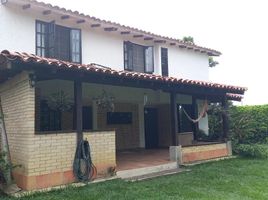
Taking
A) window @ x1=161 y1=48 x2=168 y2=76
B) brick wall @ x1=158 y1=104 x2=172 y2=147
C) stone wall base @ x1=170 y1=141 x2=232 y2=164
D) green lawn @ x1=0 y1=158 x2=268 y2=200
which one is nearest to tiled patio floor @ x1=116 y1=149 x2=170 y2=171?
stone wall base @ x1=170 y1=141 x2=232 y2=164

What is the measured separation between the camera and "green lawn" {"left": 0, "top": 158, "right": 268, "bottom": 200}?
7387 mm

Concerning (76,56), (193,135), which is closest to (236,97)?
(193,135)

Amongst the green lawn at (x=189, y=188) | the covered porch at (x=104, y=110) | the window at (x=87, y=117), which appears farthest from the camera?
the window at (x=87, y=117)

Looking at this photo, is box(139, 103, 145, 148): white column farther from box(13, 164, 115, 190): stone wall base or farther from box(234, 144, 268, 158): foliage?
box(13, 164, 115, 190): stone wall base

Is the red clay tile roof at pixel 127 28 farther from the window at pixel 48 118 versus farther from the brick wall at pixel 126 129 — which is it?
the brick wall at pixel 126 129

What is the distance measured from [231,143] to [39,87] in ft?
27.2

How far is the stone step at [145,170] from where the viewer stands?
952cm

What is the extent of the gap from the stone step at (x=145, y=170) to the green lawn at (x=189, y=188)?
731 mm

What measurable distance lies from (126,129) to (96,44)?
14.2 feet

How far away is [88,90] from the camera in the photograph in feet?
39.6

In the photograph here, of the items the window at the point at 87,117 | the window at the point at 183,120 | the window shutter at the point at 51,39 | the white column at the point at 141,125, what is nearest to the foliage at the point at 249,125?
the window at the point at 183,120

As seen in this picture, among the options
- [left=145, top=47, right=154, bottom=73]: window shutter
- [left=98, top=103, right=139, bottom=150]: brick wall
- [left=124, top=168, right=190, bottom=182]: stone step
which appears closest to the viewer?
[left=124, top=168, right=190, bottom=182]: stone step

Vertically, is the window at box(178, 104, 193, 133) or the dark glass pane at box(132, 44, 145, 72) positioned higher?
the dark glass pane at box(132, 44, 145, 72)

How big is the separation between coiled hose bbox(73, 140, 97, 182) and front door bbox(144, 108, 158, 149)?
26.0 feet
